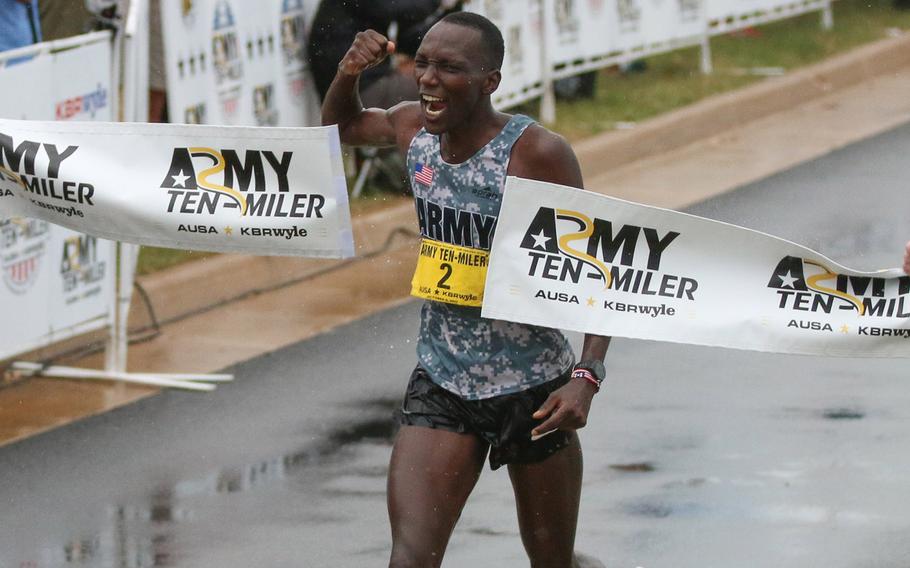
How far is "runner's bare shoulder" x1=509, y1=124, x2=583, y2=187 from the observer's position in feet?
16.1

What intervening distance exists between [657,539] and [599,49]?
29.9ft

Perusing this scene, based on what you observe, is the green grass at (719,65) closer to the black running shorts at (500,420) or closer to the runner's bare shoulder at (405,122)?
the runner's bare shoulder at (405,122)

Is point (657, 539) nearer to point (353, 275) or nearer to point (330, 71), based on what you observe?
point (353, 275)

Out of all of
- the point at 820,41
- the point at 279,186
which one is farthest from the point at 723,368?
the point at 820,41

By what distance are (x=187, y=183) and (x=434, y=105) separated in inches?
44.8

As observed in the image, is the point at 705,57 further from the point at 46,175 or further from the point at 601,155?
the point at 46,175

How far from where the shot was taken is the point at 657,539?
641 centimetres

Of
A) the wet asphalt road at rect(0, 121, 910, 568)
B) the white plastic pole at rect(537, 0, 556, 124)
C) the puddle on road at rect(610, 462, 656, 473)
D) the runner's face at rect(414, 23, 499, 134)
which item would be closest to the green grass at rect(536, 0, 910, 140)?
the white plastic pole at rect(537, 0, 556, 124)

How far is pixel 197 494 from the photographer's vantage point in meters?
7.03

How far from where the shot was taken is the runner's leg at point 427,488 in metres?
4.77

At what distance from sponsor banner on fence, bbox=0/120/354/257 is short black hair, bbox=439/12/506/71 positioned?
65 cm

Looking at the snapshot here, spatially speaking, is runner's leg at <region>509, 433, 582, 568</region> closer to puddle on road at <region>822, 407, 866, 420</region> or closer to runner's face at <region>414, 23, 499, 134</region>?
runner's face at <region>414, 23, 499, 134</region>

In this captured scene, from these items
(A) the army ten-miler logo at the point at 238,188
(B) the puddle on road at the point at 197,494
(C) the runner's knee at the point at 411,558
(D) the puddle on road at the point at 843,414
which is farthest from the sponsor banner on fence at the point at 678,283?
(D) the puddle on road at the point at 843,414

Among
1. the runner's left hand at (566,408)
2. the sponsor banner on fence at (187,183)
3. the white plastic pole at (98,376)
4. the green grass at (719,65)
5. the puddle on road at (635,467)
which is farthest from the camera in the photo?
the green grass at (719,65)
